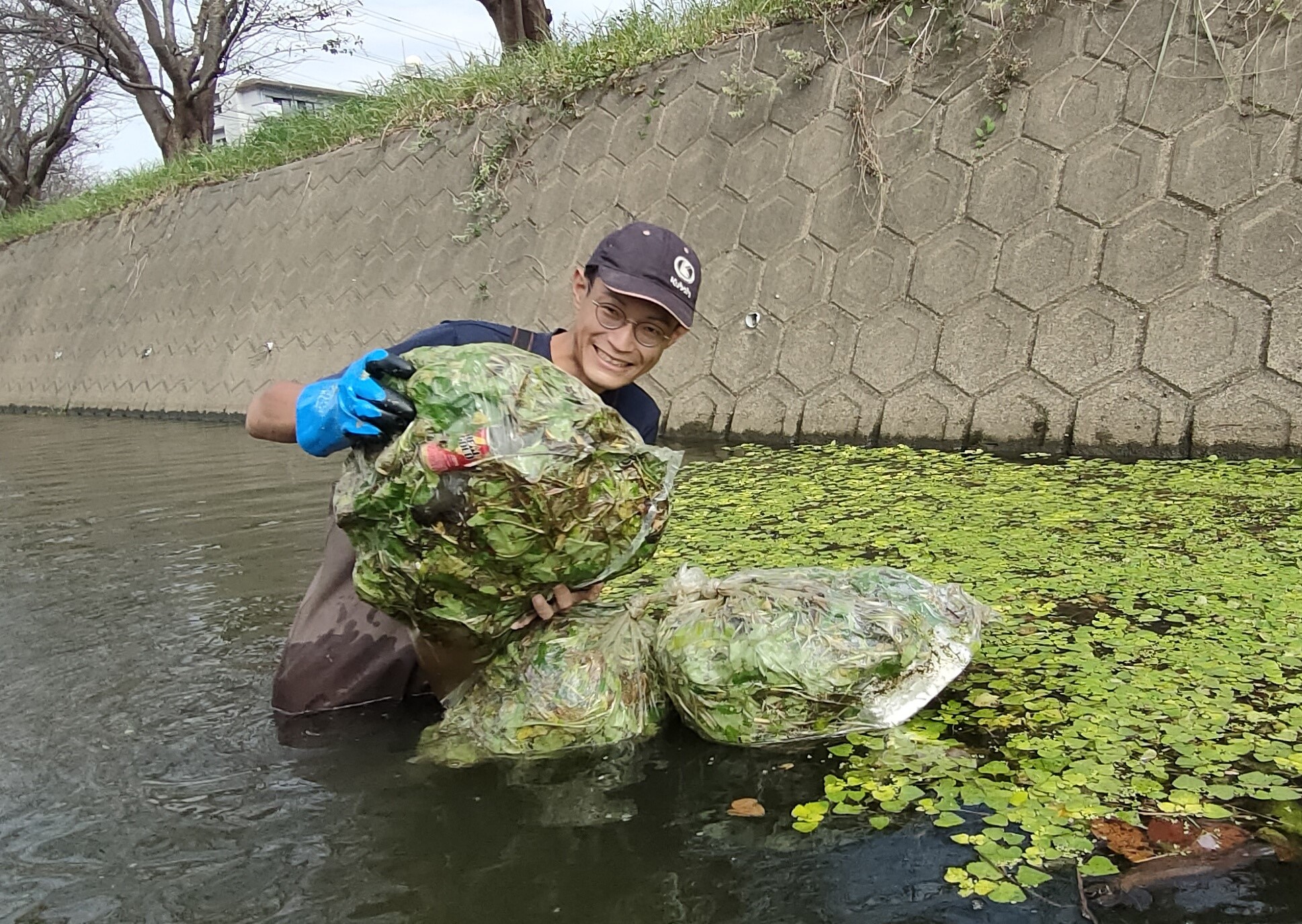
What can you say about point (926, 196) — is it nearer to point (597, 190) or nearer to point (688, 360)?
point (688, 360)

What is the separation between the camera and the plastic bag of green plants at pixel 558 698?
1816 millimetres

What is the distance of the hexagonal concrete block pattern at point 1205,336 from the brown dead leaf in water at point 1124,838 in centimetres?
288

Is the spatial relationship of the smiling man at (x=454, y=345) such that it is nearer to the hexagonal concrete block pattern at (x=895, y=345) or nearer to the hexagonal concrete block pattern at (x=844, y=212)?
the hexagonal concrete block pattern at (x=895, y=345)

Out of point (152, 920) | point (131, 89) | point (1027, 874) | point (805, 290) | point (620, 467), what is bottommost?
point (152, 920)

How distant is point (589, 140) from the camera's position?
6.67 m

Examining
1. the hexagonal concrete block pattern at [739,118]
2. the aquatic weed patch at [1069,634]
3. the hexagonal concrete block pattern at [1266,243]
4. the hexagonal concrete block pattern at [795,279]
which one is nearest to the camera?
the aquatic weed patch at [1069,634]

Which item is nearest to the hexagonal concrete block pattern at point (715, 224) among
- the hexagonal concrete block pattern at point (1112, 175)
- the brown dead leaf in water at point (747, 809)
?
the hexagonal concrete block pattern at point (1112, 175)

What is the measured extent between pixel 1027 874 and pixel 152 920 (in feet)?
4.15

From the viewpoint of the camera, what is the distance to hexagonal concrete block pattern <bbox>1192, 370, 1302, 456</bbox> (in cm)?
359

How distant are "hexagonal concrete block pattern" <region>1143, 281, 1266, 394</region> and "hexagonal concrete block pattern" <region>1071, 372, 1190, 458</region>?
2.9 inches

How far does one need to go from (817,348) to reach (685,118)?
205 cm

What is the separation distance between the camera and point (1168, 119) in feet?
13.8

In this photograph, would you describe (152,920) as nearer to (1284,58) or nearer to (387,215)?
(1284,58)

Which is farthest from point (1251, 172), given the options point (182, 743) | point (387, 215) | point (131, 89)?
point (131, 89)
